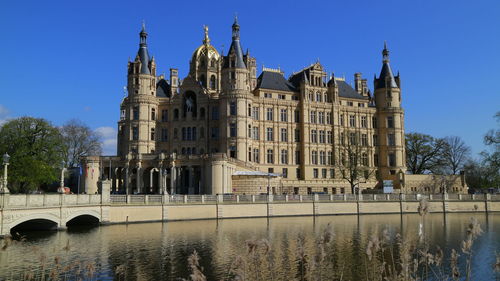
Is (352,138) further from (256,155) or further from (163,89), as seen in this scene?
(163,89)

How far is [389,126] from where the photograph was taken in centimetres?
8144

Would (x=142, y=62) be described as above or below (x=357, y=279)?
above

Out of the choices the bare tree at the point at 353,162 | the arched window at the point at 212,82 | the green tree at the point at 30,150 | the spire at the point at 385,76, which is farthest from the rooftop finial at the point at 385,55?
the green tree at the point at 30,150

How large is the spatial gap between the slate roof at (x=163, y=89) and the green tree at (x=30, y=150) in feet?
66.9

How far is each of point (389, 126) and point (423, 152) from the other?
14.2 metres

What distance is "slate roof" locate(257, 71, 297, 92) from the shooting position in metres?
76.5

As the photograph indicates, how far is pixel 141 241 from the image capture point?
31.0m

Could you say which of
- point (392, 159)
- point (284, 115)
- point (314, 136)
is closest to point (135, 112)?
point (284, 115)

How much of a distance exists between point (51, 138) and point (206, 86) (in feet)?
97.7

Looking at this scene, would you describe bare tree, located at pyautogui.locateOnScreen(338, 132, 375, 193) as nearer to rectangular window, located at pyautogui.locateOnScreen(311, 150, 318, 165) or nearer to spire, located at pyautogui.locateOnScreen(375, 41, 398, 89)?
rectangular window, located at pyautogui.locateOnScreen(311, 150, 318, 165)

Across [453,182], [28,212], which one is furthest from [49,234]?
[453,182]

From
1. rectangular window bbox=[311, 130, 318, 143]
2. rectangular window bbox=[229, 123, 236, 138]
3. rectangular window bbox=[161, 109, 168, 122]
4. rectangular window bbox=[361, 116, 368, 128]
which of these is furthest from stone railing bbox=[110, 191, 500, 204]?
rectangular window bbox=[161, 109, 168, 122]

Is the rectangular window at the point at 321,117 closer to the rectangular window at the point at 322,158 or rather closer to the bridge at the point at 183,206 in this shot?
the rectangular window at the point at 322,158

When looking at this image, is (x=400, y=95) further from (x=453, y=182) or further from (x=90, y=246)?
(x=90, y=246)
